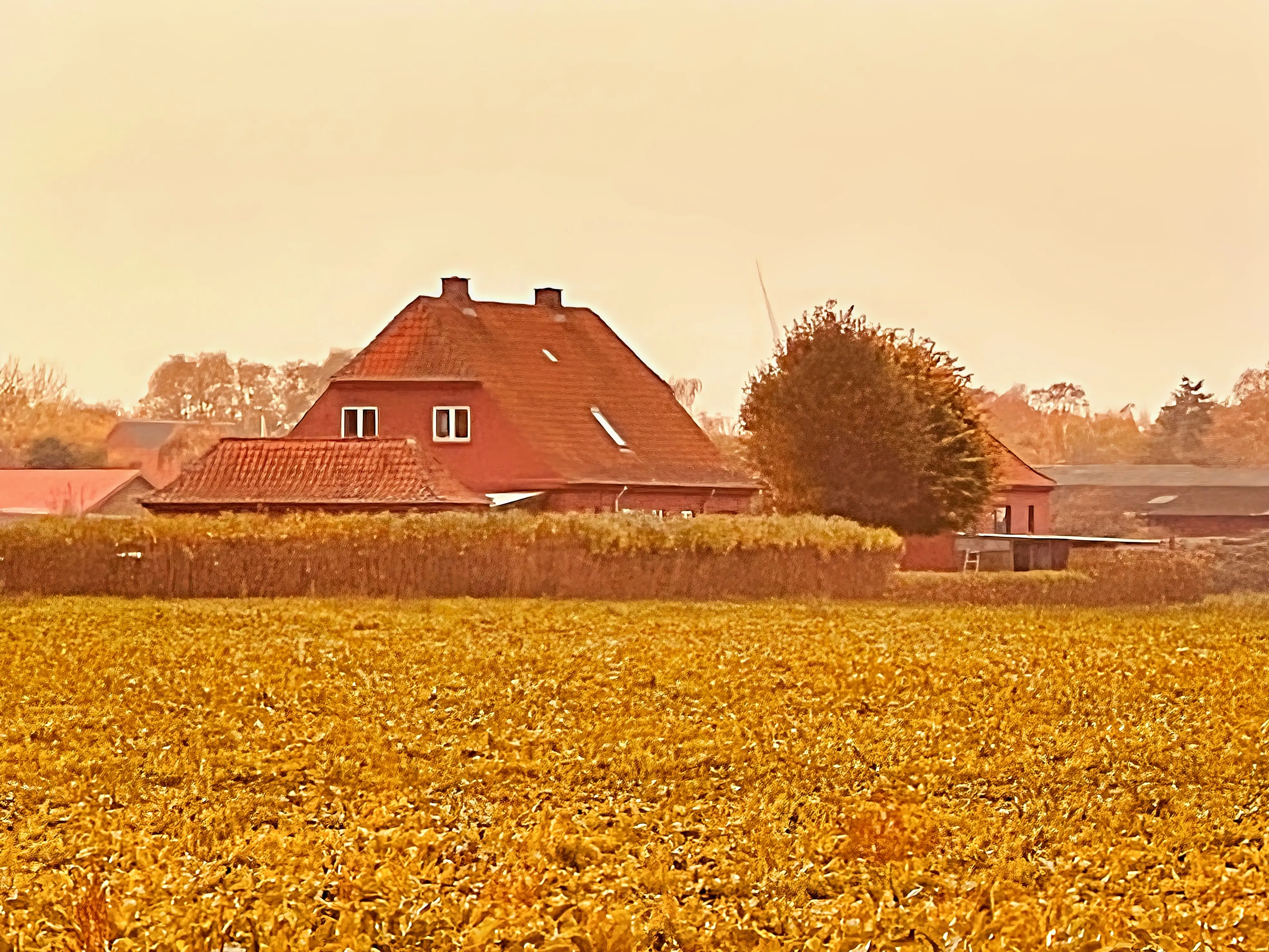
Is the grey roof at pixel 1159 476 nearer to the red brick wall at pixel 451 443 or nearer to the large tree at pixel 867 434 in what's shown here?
the large tree at pixel 867 434

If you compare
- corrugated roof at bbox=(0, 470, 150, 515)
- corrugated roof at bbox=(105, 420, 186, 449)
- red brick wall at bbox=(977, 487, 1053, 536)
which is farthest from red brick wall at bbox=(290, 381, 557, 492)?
red brick wall at bbox=(977, 487, 1053, 536)

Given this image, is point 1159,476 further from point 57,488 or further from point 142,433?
point 57,488

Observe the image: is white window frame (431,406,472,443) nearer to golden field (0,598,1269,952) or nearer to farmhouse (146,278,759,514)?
farmhouse (146,278,759,514)

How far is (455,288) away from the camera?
183ft

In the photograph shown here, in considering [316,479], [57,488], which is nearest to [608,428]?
[316,479]

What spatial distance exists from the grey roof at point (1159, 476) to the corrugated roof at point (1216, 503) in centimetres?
33

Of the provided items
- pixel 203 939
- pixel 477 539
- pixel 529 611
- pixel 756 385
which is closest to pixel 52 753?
pixel 203 939

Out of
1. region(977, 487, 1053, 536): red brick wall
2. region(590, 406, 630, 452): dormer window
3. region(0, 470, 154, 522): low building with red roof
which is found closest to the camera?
region(590, 406, 630, 452): dormer window

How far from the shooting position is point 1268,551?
4303 cm

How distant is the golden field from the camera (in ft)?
23.2

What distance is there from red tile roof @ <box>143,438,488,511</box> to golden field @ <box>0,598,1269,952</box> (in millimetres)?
13658

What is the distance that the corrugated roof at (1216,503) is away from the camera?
9306 cm

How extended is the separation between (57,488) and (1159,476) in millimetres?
62634

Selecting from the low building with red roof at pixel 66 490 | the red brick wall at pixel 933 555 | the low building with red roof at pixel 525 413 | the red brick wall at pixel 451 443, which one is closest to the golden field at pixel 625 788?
the red brick wall at pixel 451 443
